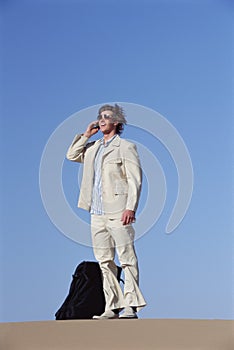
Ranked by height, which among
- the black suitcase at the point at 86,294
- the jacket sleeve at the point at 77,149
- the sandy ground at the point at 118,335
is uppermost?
the jacket sleeve at the point at 77,149

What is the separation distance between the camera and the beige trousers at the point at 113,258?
17.9 feet

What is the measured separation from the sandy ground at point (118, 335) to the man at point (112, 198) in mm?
234

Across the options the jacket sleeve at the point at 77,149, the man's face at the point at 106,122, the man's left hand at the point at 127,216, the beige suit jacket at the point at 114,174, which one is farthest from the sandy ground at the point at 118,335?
the man's face at the point at 106,122

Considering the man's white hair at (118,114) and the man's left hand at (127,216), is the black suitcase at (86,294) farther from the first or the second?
the man's white hair at (118,114)

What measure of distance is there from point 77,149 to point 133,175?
492 mm

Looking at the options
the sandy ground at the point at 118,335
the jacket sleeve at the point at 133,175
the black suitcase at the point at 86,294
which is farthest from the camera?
the black suitcase at the point at 86,294

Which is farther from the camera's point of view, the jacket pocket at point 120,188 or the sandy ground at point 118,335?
the jacket pocket at point 120,188

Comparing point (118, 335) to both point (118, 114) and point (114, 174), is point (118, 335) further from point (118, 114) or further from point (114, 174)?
point (118, 114)

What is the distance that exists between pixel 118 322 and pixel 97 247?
583 millimetres

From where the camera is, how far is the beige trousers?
546cm

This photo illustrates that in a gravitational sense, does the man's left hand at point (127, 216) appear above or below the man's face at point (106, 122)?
below

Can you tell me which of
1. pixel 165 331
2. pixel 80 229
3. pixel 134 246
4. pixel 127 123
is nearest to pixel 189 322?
pixel 165 331

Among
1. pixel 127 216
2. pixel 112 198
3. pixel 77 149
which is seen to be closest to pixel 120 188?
pixel 112 198

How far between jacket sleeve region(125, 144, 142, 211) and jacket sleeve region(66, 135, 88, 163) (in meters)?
0.35
